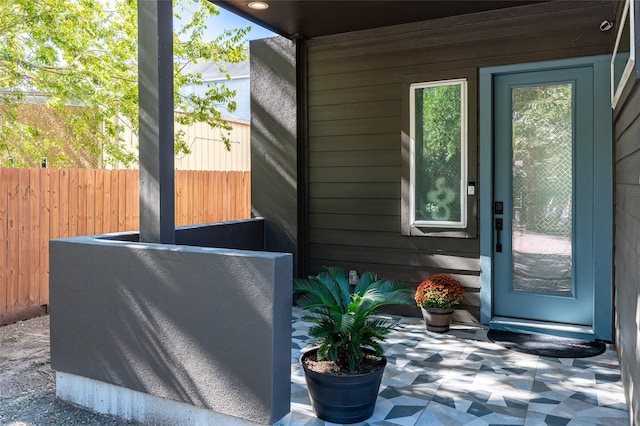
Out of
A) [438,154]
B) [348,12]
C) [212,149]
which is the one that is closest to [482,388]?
[438,154]

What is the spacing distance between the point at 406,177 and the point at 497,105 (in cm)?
96

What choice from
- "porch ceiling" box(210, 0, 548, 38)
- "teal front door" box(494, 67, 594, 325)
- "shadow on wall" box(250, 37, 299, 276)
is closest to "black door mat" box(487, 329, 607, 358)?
"teal front door" box(494, 67, 594, 325)

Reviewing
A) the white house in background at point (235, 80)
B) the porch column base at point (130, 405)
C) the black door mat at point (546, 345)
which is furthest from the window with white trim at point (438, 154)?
the white house in background at point (235, 80)

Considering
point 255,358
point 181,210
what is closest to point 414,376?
point 255,358

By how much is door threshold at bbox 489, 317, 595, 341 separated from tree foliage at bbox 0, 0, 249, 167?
5.84 m

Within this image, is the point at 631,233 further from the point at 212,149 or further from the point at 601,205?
the point at 212,149

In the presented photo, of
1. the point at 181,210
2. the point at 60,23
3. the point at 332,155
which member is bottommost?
the point at 181,210

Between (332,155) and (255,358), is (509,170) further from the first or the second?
(255,358)

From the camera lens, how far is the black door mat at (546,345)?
3.74m

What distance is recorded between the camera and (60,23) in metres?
7.04

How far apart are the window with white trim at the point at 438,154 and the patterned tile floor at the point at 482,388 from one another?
112cm

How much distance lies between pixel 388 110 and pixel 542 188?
147 cm

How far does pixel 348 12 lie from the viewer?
443 centimetres

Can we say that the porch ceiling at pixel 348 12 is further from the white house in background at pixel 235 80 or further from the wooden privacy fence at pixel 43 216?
the white house in background at pixel 235 80
